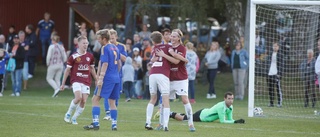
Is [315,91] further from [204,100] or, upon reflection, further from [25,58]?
[25,58]

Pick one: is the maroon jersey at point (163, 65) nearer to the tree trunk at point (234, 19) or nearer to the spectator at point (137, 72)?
the spectator at point (137, 72)

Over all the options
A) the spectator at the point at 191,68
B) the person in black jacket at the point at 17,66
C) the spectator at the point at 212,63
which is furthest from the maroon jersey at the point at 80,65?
the spectator at the point at 212,63

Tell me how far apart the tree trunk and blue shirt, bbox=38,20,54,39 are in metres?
7.12

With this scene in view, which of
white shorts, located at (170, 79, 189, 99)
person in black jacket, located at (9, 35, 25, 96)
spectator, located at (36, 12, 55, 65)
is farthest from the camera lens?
spectator, located at (36, 12, 55, 65)

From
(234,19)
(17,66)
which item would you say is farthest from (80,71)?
(234,19)

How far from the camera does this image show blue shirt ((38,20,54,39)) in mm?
31370

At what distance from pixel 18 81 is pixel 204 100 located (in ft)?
20.5

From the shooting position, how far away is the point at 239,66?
87.6ft

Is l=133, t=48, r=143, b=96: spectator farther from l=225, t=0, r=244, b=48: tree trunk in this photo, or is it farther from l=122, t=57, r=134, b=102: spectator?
l=225, t=0, r=244, b=48: tree trunk

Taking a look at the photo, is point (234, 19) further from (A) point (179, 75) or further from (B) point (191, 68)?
(A) point (179, 75)

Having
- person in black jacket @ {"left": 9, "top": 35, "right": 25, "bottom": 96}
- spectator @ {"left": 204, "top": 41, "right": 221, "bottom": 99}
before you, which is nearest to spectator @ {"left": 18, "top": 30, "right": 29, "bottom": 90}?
person in black jacket @ {"left": 9, "top": 35, "right": 25, "bottom": 96}

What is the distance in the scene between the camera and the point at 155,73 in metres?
14.3

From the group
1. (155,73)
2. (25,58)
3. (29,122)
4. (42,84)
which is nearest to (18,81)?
(25,58)

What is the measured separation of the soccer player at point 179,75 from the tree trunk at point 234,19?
570 inches
